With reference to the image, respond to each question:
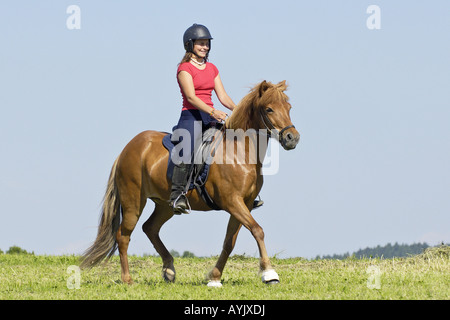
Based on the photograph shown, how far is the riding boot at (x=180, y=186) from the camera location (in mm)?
9383

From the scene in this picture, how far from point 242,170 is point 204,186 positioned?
2.31ft

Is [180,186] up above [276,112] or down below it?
below

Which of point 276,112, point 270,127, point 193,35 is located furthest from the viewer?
point 193,35

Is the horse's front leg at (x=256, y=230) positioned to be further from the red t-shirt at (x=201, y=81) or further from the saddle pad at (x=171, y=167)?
the red t-shirt at (x=201, y=81)

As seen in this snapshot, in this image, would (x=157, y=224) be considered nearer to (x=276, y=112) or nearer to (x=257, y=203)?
(x=257, y=203)

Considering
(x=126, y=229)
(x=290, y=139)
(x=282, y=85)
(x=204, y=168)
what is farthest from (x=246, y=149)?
(x=126, y=229)

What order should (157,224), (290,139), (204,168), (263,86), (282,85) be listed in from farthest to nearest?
(157,224) < (204,168) < (282,85) < (263,86) < (290,139)

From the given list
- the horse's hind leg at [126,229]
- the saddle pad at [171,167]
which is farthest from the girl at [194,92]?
the horse's hind leg at [126,229]

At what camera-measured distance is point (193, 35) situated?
963cm

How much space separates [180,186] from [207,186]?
412 mm

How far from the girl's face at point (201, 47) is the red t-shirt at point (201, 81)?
211 mm

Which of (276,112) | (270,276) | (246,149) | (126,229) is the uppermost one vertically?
(276,112)

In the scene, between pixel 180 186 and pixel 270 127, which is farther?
pixel 180 186
